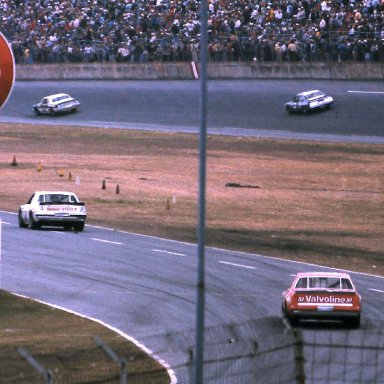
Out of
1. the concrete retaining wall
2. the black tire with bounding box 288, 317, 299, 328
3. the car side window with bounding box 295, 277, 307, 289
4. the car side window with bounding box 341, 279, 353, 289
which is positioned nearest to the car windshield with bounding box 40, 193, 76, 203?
the car side window with bounding box 295, 277, 307, 289

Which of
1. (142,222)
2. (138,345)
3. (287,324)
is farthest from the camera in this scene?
(142,222)

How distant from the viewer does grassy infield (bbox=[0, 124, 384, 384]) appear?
22.2 meters

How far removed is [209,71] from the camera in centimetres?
7738

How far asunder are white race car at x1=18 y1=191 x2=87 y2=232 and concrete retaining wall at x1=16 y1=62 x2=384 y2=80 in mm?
32341

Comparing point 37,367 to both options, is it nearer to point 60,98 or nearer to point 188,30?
point 188,30

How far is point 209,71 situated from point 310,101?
10002mm

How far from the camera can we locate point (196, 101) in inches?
2926

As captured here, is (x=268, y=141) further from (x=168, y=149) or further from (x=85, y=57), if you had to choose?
(x=85, y=57)

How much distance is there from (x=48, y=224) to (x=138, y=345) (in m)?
20.4

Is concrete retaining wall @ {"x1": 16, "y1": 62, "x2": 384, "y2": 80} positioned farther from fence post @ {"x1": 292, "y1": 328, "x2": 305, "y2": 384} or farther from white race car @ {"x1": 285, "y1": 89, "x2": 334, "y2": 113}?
fence post @ {"x1": 292, "y1": 328, "x2": 305, "y2": 384}

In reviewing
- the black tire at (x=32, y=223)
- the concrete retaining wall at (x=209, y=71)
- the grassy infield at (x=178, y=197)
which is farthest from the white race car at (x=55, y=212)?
the concrete retaining wall at (x=209, y=71)

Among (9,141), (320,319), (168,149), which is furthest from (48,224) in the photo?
(9,141)

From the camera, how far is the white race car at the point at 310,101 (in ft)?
227

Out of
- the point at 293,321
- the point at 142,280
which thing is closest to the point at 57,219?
the point at 142,280
